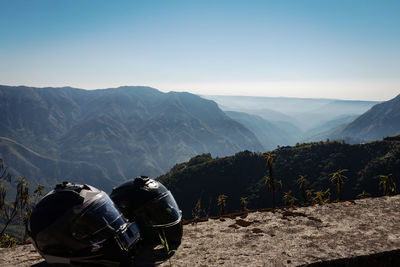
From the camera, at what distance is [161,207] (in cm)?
574

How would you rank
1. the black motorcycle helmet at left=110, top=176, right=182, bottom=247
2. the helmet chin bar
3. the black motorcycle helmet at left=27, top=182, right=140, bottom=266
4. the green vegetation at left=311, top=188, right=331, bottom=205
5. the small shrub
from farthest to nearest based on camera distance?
the green vegetation at left=311, top=188, right=331, bottom=205, the small shrub, the black motorcycle helmet at left=110, top=176, right=182, bottom=247, the helmet chin bar, the black motorcycle helmet at left=27, top=182, right=140, bottom=266

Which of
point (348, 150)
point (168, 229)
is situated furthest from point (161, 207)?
point (348, 150)

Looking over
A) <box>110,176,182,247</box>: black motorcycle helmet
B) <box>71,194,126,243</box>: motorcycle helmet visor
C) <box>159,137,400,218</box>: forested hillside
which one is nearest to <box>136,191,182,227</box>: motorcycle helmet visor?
<box>110,176,182,247</box>: black motorcycle helmet

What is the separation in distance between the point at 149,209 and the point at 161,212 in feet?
1.02

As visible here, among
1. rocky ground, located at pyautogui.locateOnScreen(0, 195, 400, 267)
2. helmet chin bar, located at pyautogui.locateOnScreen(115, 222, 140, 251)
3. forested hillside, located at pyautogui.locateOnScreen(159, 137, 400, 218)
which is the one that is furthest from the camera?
forested hillside, located at pyautogui.locateOnScreen(159, 137, 400, 218)

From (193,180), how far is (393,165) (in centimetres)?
8904

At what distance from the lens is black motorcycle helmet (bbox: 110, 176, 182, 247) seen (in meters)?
5.51

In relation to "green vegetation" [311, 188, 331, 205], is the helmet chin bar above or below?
above

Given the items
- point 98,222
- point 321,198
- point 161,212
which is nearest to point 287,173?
point 321,198

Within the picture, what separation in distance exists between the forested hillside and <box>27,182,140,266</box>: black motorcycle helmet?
113650 millimetres

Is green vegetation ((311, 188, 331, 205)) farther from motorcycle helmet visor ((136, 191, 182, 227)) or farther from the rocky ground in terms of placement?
motorcycle helmet visor ((136, 191, 182, 227))

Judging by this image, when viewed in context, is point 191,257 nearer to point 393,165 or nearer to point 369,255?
point 369,255

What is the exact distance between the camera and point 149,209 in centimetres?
555

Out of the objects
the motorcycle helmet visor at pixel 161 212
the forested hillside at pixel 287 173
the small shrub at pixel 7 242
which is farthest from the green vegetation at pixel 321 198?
the forested hillside at pixel 287 173
